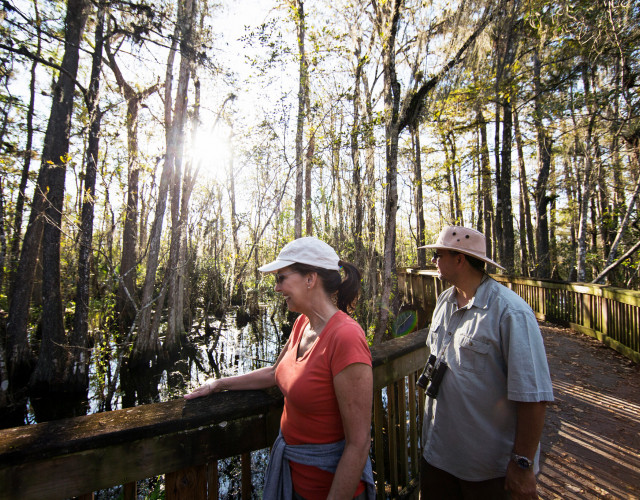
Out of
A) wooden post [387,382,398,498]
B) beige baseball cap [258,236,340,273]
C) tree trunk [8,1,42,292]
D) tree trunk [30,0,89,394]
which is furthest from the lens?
tree trunk [8,1,42,292]

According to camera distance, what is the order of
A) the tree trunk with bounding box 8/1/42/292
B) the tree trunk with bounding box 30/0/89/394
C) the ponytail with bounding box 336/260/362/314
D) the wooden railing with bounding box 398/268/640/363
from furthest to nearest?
the tree trunk with bounding box 8/1/42/292
the tree trunk with bounding box 30/0/89/394
the wooden railing with bounding box 398/268/640/363
the ponytail with bounding box 336/260/362/314

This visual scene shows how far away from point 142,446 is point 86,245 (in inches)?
296

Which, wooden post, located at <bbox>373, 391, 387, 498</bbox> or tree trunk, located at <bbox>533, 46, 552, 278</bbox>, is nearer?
wooden post, located at <bbox>373, 391, 387, 498</bbox>

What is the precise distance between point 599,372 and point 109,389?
9371 millimetres

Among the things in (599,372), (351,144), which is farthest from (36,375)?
(599,372)

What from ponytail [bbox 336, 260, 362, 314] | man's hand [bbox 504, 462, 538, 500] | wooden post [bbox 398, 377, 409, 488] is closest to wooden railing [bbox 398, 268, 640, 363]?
wooden post [bbox 398, 377, 409, 488]

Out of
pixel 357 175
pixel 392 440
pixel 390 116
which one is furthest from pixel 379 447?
pixel 357 175

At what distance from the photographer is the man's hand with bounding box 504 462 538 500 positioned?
1.35m

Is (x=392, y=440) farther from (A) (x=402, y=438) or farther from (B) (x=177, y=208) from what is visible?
(B) (x=177, y=208)

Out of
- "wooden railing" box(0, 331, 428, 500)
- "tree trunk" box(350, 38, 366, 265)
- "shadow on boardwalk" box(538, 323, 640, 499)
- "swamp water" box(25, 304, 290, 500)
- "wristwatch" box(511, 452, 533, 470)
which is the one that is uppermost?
"tree trunk" box(350, 38, 366, 265)

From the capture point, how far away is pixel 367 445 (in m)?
1.21

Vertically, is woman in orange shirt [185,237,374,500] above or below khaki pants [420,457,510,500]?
above

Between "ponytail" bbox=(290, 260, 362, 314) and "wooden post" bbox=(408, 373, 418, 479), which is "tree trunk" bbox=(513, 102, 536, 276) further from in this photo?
"ponytail" bbox=(290, 260, 362, 314)

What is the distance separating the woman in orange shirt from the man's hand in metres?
0.56
